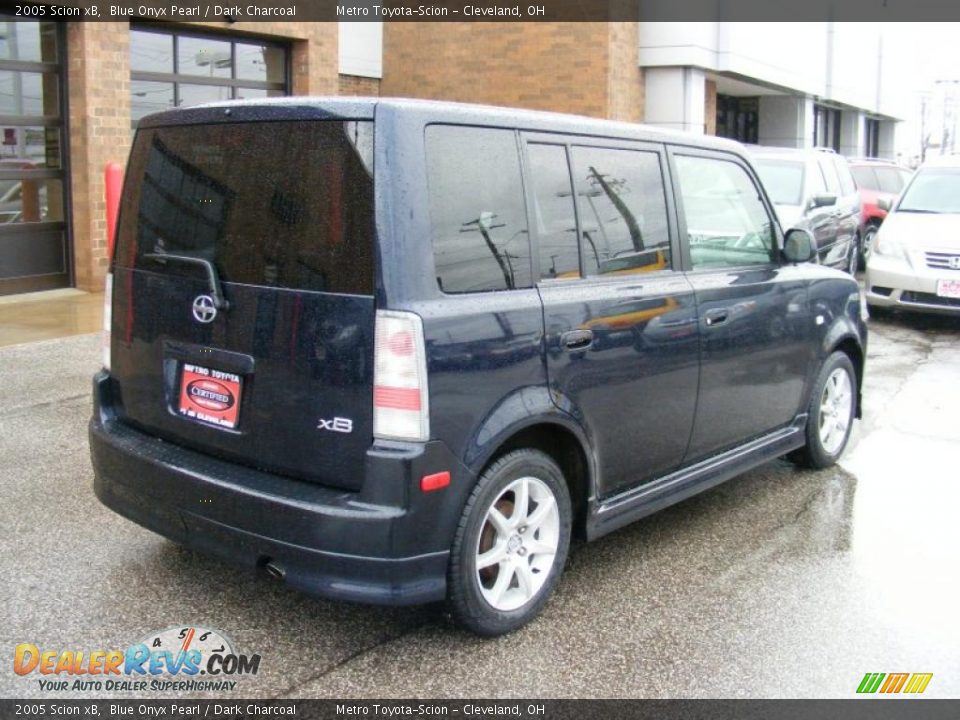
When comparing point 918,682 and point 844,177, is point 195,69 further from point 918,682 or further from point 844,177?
point 918,682

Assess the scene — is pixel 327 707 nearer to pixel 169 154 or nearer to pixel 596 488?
pixel 596 488

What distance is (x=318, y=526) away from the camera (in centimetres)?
337

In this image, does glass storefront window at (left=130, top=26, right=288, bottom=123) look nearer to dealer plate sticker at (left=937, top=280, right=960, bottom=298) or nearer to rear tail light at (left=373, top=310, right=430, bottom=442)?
dealer plate sticker at (left=937, top=280, right=960, bottom=298)

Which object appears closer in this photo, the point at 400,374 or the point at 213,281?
the point at 400,374

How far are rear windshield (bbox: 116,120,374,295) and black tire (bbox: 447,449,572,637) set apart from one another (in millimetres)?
859

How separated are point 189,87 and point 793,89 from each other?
15.5 meters

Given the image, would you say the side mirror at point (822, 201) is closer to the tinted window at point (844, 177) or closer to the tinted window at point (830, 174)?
the tinted window at point (830, 174)

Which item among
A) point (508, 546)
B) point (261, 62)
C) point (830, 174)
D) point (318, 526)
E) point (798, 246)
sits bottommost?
point (508, 546)

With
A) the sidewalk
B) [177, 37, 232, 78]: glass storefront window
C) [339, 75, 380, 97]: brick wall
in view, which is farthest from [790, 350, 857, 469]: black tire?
[339, 75, 380, 97]: brick wall

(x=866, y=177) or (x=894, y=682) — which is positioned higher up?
(x=866, y=177)

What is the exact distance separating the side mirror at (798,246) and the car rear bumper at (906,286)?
240 inches

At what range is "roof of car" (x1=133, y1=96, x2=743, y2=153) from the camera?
11.2 ft

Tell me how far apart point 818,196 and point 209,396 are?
9956 millimetres

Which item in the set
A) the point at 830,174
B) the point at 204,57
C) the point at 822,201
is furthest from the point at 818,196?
the point at 204,57
